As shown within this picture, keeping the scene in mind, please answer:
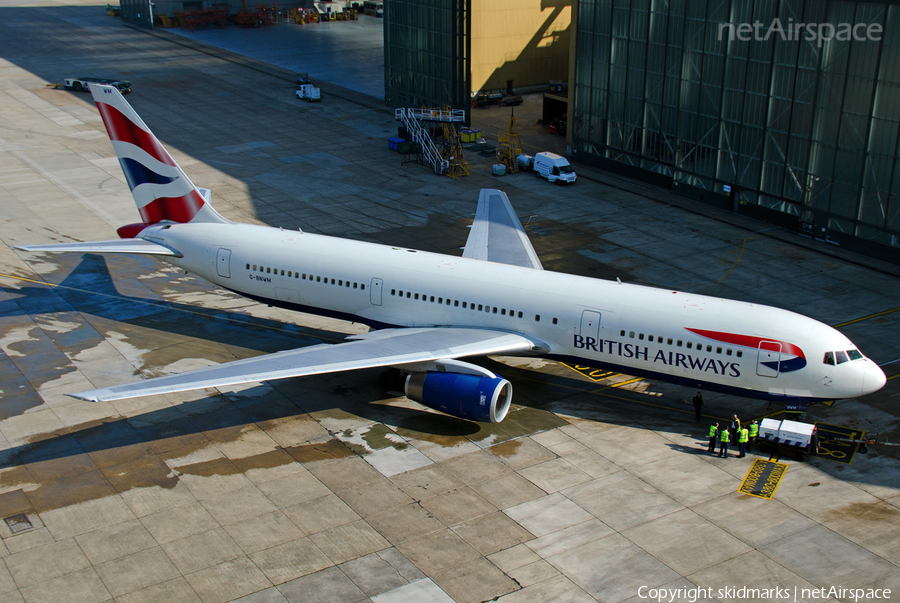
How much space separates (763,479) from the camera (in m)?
33.1

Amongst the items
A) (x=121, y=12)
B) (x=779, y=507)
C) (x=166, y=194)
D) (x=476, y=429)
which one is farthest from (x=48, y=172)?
(x=121, y=12)

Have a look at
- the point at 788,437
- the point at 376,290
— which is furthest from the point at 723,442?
the point at 376,290

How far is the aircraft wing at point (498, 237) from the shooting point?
45.8 m

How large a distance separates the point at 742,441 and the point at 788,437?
1.77 meters

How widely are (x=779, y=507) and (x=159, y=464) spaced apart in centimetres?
2272

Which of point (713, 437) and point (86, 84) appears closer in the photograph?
point (713, 437)

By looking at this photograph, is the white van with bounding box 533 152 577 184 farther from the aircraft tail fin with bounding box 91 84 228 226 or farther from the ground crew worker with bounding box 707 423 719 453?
the ground crew worker with bounding box 707 423 719 453

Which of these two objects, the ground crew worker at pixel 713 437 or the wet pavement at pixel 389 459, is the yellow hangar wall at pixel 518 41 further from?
the ground crew worker at pixel 713 437

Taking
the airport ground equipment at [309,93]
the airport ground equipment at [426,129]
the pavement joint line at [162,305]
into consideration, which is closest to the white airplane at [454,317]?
the pavement joint line at [162,305]

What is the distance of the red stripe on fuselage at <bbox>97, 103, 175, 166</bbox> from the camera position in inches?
1747

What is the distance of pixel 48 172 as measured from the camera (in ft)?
226

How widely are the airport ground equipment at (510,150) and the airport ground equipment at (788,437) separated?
40.9 metres

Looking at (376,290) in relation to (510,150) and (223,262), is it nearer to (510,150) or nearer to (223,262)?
(223,262)

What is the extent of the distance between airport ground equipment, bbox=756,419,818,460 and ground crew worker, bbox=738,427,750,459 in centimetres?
74
